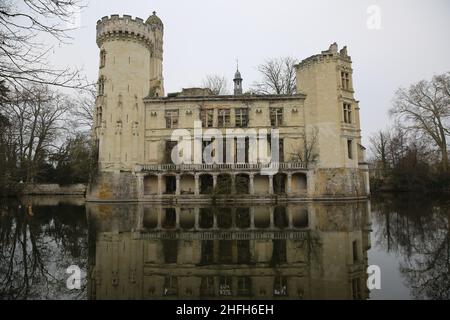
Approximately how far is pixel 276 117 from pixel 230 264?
2699cm

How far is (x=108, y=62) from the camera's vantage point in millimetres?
32219

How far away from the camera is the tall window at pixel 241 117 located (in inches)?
1309

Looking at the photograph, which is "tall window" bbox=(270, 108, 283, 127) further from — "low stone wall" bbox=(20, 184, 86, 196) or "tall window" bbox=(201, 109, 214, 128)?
"low stone wall" bbox=(20, 184, 86, 196)

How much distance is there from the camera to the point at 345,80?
106 feet

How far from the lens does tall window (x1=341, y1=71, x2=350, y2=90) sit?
32219 millimetres

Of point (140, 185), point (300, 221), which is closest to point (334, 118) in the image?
point (300, 221)

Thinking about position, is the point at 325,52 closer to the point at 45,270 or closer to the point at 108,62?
the point at 108,62

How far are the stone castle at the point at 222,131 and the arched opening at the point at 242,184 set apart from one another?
10cm

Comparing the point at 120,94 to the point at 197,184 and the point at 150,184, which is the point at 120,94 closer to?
the point at 150,184

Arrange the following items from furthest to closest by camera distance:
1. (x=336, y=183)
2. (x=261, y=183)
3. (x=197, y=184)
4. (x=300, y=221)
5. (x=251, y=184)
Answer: (x=261, y=183), (x=197, y=184), (x=251, y=184), (x=336, y=183), (x=300, y=221)

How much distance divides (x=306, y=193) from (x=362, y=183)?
230 inches

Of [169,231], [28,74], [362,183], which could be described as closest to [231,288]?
[28,74]

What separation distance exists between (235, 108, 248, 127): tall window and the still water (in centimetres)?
2135

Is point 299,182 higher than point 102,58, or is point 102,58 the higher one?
point 102,58
